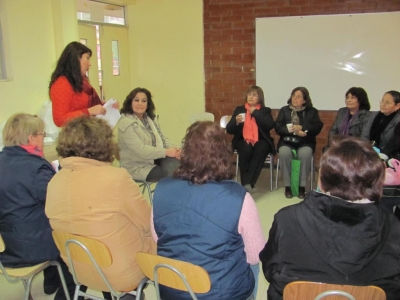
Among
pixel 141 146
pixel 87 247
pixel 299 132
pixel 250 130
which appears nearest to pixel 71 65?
pixel 141 146

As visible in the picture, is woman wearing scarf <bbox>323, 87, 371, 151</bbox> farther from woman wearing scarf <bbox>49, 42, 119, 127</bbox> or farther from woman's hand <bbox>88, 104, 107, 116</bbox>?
woman wearing scarf <bbox>49, 42, 119, 127</bbox>

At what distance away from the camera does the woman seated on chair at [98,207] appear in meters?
1.73

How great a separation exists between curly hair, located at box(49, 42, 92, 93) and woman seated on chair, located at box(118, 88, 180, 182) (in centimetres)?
51

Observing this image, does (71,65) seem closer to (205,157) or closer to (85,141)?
(85,141)

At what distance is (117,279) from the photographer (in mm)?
1779

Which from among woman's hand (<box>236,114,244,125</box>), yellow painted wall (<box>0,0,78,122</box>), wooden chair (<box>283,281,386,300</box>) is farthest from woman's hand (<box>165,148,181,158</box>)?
wooden chair (<box>283,281,386,300</box>)

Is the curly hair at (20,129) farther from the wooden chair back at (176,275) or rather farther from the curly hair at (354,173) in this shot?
the curly hair at (354,173)

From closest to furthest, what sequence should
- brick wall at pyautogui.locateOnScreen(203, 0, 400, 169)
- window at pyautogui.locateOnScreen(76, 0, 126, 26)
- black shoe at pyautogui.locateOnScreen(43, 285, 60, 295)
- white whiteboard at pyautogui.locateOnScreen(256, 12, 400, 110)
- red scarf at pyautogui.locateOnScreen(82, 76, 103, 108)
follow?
black shoe at pyautogui.locateOnScreen(43, 285, 60, 295) → red scarf at pyautogui.locateOnScreen(82, 76, 103, 108) → white whiteboard at pyautogui.locateOnScreen(256, 12, 400, 110) → window at pyautogui.locateOnScreen(76, 0, 126, 26) → brick wall at pyautogui.locateOnScreen(203, 0, 400, 169)

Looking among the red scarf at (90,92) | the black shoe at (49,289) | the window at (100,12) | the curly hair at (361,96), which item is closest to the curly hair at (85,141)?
the black shoe at (49,289)

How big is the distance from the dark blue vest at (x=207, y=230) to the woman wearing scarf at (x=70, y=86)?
1.64 m

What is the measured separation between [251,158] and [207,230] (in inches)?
109

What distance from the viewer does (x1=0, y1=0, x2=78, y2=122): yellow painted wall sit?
3.62 m

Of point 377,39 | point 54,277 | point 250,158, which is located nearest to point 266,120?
point 250,158

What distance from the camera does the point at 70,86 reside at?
9.82 ft
